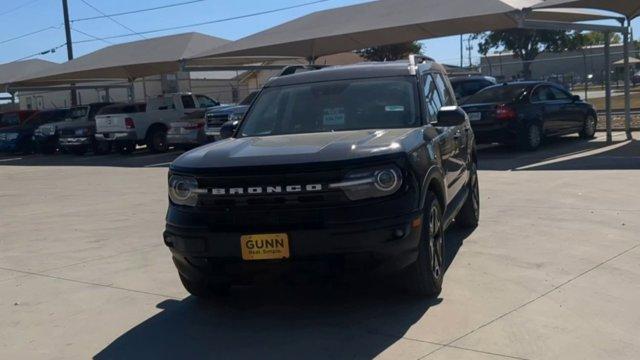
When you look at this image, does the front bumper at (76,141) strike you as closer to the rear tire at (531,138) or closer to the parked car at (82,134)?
the parked car at (82,134)

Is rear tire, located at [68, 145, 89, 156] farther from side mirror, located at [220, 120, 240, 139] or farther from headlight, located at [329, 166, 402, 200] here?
headlight, located at [329, 166, 402, 200]

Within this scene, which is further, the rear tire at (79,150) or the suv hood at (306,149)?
the rear tire at (79,150)

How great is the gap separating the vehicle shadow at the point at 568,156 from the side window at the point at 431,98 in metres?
6.71

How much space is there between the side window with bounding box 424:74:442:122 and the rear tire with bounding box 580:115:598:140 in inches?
473

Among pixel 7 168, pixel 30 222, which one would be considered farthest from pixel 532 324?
pixel 7 168

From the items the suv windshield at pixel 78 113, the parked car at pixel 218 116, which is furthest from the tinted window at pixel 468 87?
the suv windshield at pixel 78 113

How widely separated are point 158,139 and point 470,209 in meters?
18.2

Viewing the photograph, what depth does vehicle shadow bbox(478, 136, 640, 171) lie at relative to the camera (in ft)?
42.6

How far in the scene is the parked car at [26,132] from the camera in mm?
29734

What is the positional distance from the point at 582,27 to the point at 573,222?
10.4m

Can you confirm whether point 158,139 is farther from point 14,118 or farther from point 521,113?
point 521,113

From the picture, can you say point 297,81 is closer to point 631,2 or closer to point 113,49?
point 631,2

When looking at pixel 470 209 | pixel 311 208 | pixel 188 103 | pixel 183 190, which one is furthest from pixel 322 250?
pixel 188 103

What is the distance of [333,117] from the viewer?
6.20 metres
